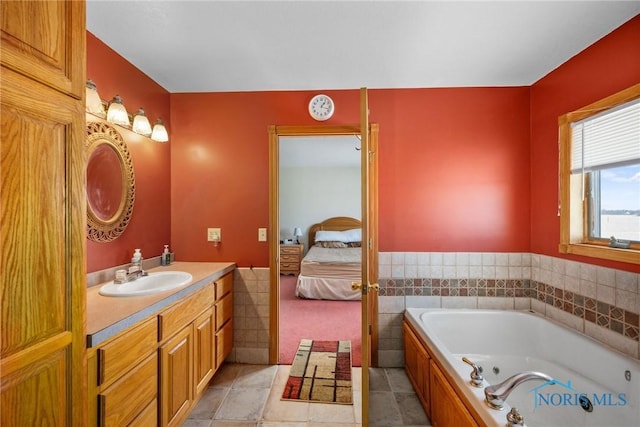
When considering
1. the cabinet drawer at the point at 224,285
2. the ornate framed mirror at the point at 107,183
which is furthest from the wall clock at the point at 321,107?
the cabinet drawer at the point at 224,285

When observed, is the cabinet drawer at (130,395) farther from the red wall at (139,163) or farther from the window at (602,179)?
the window at (602,179)

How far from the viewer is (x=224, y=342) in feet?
7.36

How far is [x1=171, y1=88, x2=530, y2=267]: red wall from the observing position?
237cm

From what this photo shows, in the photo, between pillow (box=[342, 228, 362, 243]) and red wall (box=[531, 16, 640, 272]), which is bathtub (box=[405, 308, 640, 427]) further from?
pillow (box=[342, 228, 362, 243])

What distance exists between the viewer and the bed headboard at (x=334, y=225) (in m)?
6.14

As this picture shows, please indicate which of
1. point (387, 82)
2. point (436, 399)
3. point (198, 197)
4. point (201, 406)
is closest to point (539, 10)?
point (387, 82)

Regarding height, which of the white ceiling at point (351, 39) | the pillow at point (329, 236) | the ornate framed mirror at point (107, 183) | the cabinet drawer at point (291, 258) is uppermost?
the white ceiling at point (351, 39)

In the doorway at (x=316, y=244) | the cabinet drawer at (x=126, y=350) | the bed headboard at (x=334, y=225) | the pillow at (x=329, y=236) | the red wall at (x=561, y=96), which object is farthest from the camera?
the bed headboard at (x=334, y=225)

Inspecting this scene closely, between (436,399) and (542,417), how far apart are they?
0.59 m

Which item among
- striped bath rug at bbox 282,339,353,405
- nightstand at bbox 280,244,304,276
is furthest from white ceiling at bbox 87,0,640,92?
nightstand at bbox 280,244,304,276

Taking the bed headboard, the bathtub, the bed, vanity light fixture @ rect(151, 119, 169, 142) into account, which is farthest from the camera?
the bed headboard

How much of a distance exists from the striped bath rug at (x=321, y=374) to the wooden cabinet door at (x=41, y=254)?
148cm

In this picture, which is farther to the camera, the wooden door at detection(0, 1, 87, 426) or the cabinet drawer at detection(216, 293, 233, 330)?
the cabinet drawer at detection(216, 293, 233, 330)

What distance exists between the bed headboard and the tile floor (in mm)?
3991
